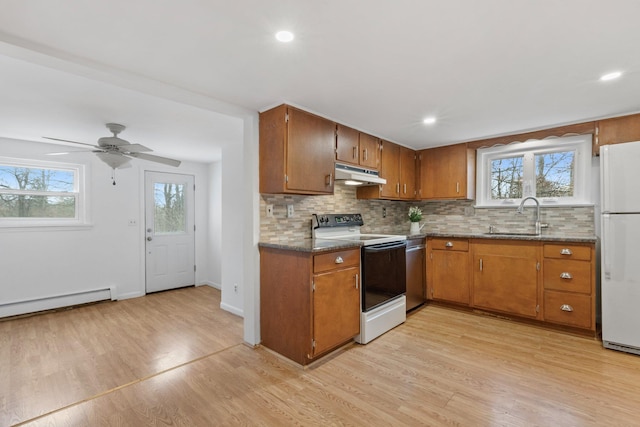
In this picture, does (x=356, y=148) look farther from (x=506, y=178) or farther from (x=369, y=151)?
(x=506, y=178)

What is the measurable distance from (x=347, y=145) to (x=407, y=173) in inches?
53.4

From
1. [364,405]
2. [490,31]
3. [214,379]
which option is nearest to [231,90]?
[490,31]

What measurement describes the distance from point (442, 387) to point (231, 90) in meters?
2.66

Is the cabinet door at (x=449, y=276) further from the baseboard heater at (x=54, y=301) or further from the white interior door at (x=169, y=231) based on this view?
the baseboard heater at (x=54, y=301)

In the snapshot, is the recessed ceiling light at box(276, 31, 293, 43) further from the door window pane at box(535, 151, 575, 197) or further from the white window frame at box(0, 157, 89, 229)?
the white window frame at box(0, 157, 89, 229)

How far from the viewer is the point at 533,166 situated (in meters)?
3.62

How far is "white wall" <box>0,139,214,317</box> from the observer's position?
3.66 metres

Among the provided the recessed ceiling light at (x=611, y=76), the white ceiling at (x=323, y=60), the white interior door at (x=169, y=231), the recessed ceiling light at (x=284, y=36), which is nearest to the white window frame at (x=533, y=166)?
the white ceiling at (x=323, y=60)

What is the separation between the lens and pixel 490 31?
5.07 feet

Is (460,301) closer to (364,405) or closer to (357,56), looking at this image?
(364,405)

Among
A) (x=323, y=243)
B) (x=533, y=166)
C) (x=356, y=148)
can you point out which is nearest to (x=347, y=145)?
(x=356, y=148)

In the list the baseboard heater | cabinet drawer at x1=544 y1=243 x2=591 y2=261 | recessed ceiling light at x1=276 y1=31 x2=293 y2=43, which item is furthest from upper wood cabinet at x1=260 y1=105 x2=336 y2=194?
the baseboard heater

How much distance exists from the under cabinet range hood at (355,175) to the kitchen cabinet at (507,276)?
1.42m

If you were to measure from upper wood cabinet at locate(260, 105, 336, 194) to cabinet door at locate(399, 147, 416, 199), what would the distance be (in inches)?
60.2
